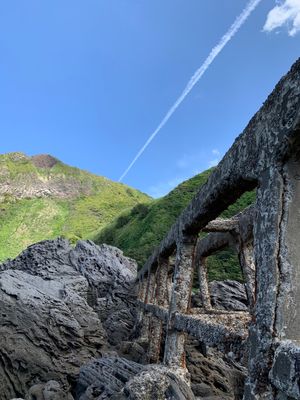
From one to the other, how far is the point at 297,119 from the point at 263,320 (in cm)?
130

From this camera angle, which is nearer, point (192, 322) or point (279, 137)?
point (279, 137)

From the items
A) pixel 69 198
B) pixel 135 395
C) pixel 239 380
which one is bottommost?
pixel 135 395

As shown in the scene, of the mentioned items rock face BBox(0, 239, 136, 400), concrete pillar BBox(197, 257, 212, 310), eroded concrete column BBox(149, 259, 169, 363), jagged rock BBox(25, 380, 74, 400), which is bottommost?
jagged rock BBox(25, 380, 74, 400)

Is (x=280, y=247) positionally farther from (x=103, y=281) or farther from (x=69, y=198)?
(x=69, y=198)

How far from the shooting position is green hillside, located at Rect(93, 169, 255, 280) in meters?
16.9

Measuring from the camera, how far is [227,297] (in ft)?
38.0

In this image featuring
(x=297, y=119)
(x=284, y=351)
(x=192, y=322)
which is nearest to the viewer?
(x=284, y=351)

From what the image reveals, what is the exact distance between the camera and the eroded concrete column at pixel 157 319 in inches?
299

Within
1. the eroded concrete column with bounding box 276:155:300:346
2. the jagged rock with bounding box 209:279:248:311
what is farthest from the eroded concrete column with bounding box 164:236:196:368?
the jagged rock with bounding box 209:279:248:311

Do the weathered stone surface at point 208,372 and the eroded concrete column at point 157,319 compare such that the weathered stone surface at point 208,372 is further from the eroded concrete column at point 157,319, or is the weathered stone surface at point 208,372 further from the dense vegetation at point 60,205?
the dense vegetation at point 60,205

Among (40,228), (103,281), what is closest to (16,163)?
(40,228)

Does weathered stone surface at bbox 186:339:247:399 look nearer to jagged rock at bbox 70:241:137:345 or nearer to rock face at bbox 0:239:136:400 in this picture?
rock face at bbox 0:239:136:400

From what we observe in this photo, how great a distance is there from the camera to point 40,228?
160 feet

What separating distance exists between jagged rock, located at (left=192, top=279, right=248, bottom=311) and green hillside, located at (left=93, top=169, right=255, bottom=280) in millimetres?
4321
